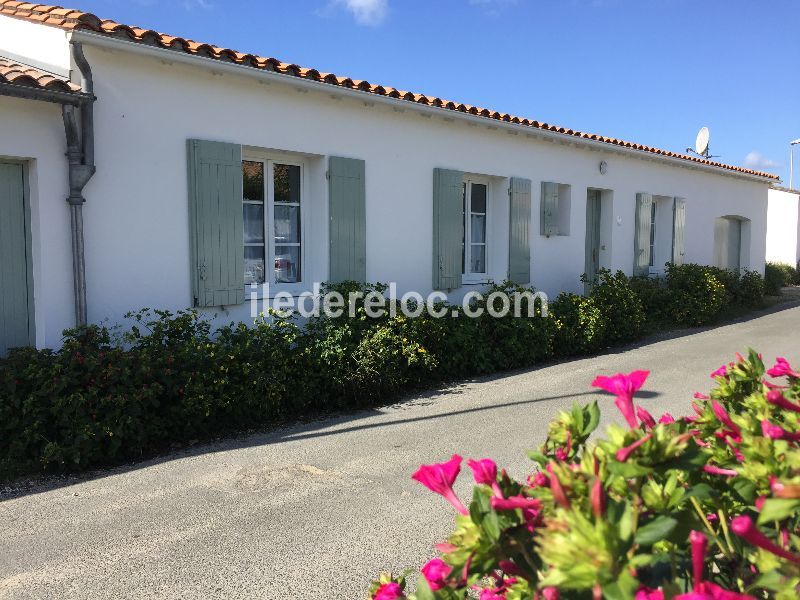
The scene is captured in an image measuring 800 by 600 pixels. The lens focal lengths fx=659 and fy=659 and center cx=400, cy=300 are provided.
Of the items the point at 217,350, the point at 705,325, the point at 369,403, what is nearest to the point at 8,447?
the point at 217,350

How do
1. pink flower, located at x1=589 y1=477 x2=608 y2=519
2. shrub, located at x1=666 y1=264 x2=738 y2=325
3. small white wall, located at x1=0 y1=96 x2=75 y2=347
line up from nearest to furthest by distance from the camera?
pink flower, located at x1=589 y1=477 x2=608 y2=519
small white wall, located at x1=0 y1=96 x2=75 y2=347
shrub, located at x1=666 y1=264 x2=738 y2=325

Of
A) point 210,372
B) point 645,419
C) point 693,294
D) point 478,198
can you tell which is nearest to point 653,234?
point 693,294

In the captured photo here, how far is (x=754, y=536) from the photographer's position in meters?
1.02

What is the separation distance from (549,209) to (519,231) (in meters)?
0.97

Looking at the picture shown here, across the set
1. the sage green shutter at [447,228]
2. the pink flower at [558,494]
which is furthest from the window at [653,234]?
the pink flower at [558,494]

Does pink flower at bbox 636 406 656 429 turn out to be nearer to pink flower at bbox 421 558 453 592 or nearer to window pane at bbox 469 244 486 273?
pink flower at bbox 421 558 453 592

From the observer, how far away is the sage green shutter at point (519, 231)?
9539 mm

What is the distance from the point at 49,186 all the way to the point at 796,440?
5382 millimetres

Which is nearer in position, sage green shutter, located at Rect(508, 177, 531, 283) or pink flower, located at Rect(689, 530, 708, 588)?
pink flower, located at Rect(689, 530, 708, 588)

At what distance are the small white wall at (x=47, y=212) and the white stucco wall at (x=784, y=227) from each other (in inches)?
942

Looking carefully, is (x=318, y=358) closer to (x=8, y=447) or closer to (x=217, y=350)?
(x=217, y=350)

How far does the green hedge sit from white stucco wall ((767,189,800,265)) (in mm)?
18036

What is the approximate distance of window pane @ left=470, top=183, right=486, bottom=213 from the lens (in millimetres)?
9492

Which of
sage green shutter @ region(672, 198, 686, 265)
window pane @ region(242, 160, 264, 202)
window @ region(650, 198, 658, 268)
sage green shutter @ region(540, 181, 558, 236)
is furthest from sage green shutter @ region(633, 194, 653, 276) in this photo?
window pane @ region(242, 160, 264, 202)
